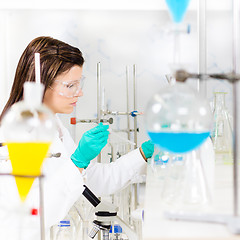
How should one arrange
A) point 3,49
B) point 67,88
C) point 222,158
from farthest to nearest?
1. point 3,49
2. point 67,88
3. point 222,158

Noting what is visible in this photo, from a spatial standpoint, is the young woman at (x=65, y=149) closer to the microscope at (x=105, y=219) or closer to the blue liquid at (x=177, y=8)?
the microscope at (x=105, y=219)

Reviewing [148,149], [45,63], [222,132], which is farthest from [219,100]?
[45,63]

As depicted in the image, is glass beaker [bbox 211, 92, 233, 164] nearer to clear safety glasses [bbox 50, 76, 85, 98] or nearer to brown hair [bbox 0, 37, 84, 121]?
clear safety glasses [bbox 50, 76, 85, 98]

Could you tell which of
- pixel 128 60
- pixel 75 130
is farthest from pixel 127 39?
pixel 75 130

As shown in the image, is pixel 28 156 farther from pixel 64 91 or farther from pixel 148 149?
pixel 148 149

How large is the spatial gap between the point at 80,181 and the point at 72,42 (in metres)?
2.57

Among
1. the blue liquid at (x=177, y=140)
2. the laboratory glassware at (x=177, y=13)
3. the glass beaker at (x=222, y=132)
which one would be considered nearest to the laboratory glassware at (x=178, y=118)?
the blue liquid at (x=177, y=140)

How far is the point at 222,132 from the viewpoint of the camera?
1444 millimetres

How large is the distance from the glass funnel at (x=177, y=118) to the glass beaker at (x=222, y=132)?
21.0 inches

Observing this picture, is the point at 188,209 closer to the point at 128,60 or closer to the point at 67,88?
the point at 67,88

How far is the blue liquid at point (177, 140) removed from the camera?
822 mm

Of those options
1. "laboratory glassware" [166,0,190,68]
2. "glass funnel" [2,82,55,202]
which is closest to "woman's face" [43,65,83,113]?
"laboratory glassware" [166,0,190,68]

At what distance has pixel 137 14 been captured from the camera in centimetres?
394

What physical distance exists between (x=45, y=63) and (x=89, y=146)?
1.45 ft
